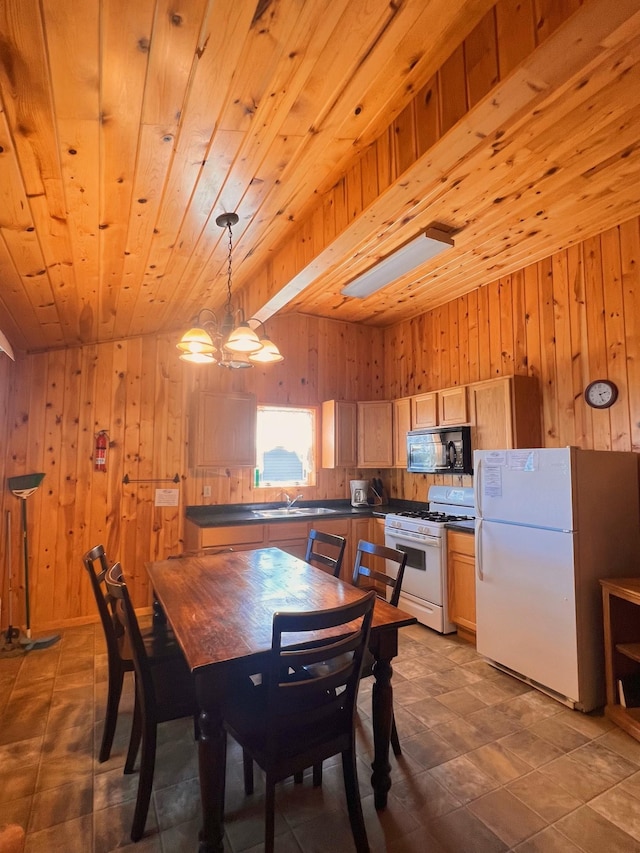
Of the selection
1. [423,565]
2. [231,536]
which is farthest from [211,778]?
[423,565]

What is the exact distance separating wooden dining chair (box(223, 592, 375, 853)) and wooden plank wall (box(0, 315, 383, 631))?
2.74 metres

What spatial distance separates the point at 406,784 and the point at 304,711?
815 millimetres

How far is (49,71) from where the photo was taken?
1146 millimetres

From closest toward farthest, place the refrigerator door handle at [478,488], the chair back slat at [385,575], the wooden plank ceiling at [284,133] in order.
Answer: the wooden plank ceiling at [284,133] → the chair back slat at [385,575] → the refrigerator door handle at [478,488]

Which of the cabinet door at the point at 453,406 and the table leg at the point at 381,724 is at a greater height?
the cabinet door at the point at 453,406

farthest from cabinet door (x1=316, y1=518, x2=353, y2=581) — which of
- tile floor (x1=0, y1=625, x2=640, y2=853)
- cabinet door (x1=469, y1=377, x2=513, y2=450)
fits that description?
tile floor (x1=0, y1=625, x2=640, y2=853)

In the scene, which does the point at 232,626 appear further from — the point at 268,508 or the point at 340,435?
the point at 340,435

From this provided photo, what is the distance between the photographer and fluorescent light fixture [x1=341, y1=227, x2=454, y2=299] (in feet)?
9.87

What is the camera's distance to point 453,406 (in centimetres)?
398

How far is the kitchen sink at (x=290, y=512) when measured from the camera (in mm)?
4129

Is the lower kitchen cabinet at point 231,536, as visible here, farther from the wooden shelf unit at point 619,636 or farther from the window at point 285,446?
the wooden shelf unit at point 619,636

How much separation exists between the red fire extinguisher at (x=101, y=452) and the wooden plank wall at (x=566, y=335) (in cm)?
319

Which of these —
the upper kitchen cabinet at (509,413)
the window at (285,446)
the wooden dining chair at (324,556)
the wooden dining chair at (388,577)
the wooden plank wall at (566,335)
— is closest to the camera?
the wooden dining chair at (388,577)

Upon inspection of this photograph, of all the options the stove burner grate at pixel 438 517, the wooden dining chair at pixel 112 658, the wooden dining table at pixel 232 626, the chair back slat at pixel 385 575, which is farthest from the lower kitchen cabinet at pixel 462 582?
the wooden dining chair at pixel 112 658
